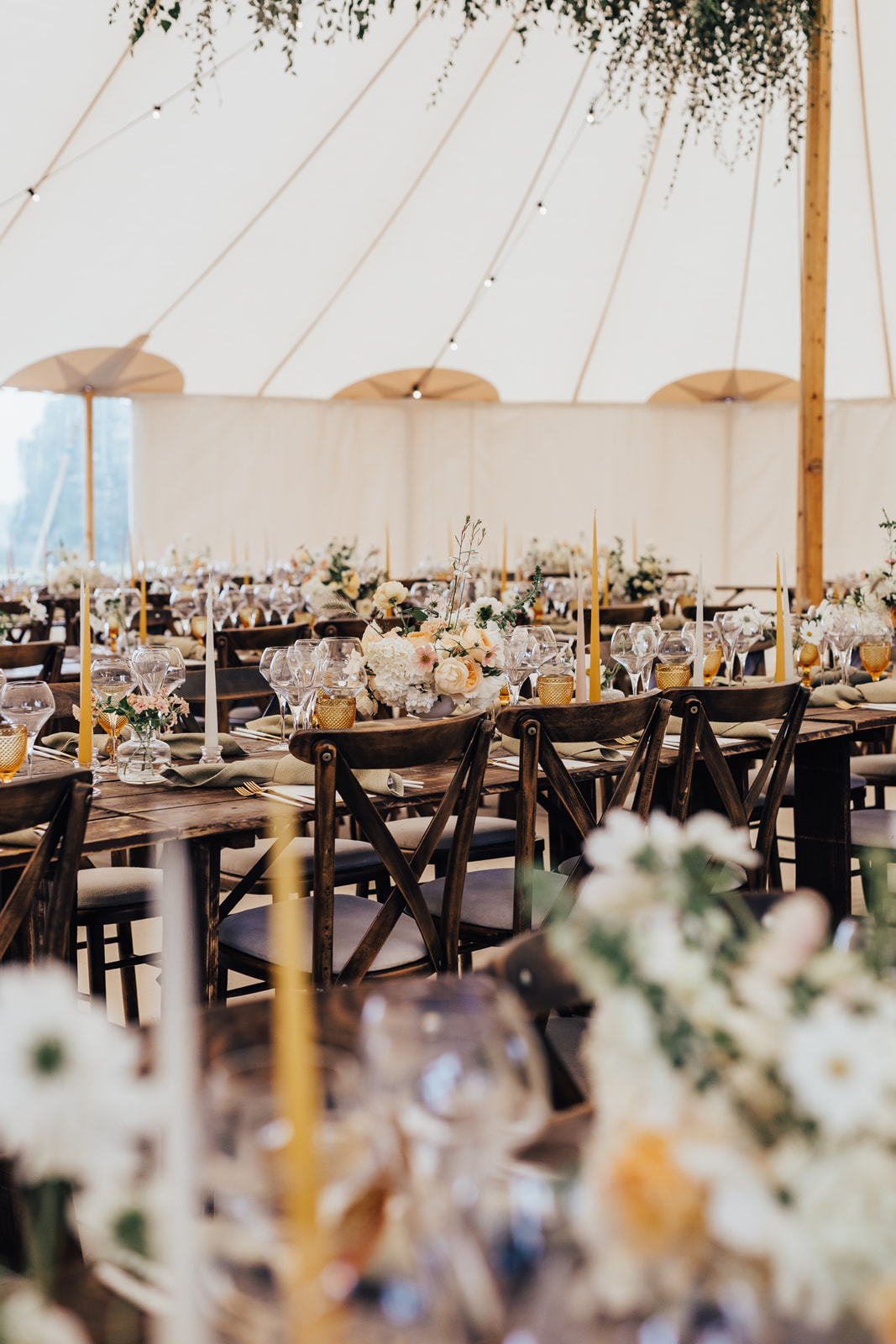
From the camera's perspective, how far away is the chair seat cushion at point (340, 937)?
264 centimetres

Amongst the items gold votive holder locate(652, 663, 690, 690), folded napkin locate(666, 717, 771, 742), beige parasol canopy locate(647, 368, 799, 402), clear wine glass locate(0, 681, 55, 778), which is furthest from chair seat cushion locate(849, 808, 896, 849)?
beige parasol canopy locate(647, 368, 799, 402)

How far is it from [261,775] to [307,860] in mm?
527

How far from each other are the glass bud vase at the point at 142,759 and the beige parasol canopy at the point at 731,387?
9066 millimetres

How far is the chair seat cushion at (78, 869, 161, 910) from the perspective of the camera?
9.59 ft

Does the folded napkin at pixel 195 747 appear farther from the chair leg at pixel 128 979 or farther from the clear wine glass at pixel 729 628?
the clear wine glass at pixel 729 628

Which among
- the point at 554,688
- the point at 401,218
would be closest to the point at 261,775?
the point at 554,688

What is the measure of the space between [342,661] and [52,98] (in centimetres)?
552

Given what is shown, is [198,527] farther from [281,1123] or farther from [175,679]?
[281,1123]

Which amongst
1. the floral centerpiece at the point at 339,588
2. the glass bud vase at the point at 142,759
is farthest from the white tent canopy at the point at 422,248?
the glass bud vase at the point at 142,759

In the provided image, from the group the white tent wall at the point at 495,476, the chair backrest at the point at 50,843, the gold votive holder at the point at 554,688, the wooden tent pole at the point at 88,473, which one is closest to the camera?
the chair backrest at the point at 50,843

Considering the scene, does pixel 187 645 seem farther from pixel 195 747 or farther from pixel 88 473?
pixel 88 473

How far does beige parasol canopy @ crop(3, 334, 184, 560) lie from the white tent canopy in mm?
174

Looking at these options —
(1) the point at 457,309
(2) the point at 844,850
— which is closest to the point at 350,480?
(1) the point at 457,309

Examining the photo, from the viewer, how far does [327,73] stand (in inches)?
316
